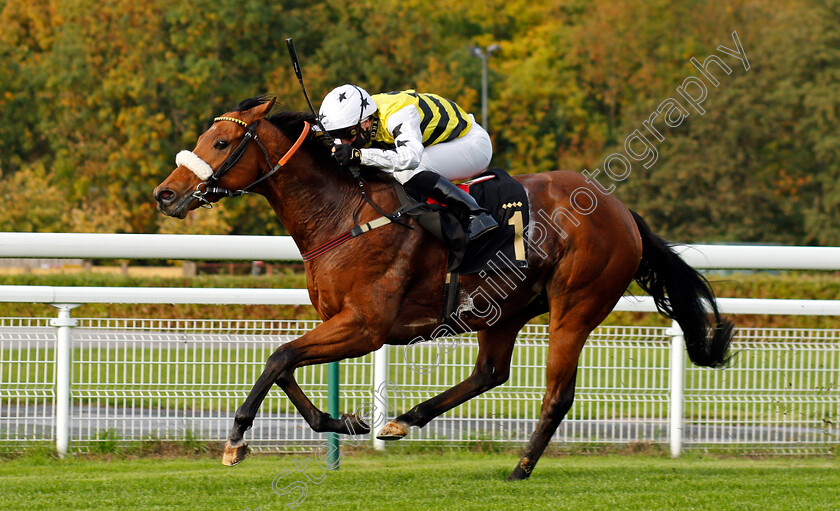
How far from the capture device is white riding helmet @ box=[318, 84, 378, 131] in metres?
4.66

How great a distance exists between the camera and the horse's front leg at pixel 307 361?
4406 mm

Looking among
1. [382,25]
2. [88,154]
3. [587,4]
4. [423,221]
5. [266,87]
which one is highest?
[587,4]

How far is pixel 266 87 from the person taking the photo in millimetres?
26797

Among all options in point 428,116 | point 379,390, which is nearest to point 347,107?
point 428,116

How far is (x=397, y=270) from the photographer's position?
4.73 m

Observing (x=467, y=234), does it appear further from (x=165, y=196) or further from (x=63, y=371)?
(x=63, y=371)

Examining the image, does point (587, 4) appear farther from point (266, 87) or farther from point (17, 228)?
point (17, 228)

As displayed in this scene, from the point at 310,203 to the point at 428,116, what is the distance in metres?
0.72

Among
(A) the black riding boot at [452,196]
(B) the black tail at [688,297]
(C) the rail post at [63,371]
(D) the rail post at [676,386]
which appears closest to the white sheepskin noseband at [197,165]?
(A) the black riding boot at [452,196]

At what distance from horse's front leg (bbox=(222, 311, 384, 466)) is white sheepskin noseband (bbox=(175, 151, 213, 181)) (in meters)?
0.83

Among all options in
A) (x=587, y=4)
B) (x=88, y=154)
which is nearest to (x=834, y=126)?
(x=587, y=4)

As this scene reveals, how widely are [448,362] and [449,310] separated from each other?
140cm

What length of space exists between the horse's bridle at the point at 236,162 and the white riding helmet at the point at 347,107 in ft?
0.62

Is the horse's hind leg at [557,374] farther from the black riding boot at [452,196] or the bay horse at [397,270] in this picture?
the black riding boot at [452,196]
